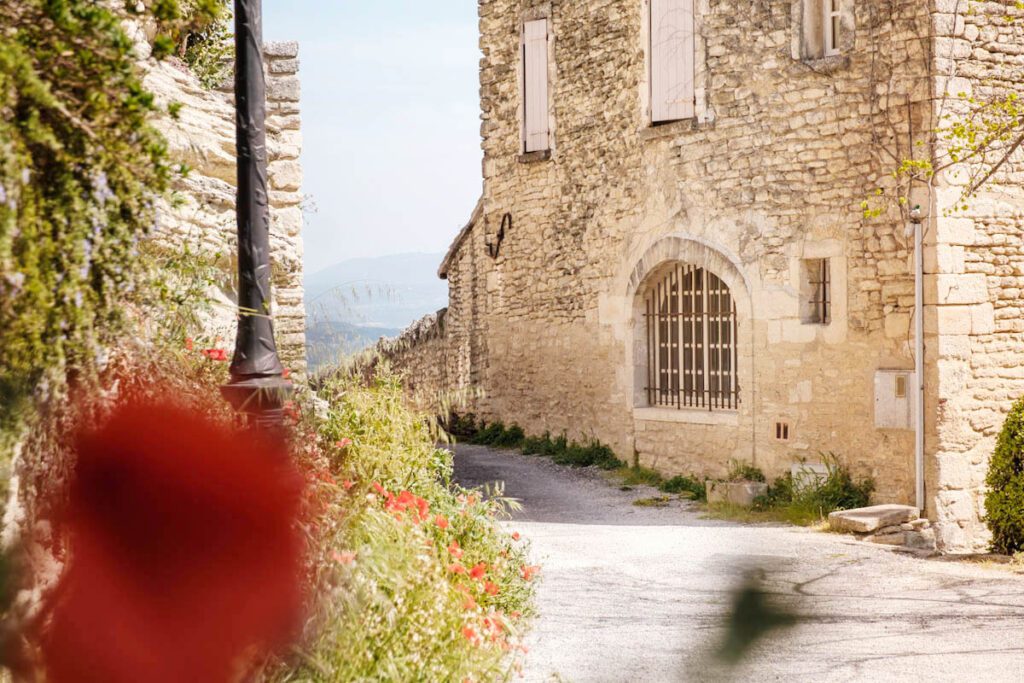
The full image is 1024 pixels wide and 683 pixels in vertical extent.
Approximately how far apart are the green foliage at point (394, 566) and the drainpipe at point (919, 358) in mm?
4271

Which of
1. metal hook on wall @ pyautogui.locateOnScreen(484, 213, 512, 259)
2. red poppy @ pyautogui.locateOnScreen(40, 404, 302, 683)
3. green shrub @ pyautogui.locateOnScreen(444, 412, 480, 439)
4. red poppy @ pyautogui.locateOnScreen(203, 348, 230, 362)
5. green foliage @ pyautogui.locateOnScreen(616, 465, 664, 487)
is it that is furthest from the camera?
green shrub @ pyautogui.locateOnScreen(444, 412, 480, 439)

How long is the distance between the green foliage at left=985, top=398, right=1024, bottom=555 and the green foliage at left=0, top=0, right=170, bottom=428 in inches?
301

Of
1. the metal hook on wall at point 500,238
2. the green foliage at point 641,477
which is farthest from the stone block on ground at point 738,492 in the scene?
the metal hook on wall at point 500,238

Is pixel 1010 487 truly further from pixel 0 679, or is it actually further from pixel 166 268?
pixel 0 679

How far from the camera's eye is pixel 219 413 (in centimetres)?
367

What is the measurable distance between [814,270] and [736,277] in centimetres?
83

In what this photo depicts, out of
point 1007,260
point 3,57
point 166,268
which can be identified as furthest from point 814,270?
point 3,57

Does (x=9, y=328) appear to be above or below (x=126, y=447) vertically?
above

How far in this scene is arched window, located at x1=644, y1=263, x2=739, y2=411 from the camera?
37.0ft

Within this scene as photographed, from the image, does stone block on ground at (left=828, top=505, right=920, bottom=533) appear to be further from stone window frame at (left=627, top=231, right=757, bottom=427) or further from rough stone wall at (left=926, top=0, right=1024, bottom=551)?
stone window frame at (left=627, top=231, right=757, bottom=427)

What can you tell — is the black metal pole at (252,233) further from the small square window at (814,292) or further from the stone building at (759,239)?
the small square window at (814,292)

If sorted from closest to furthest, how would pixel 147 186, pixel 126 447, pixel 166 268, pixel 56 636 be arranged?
pixel 56 636
pixel 126 447
pixel 147 186
pixel 166 268

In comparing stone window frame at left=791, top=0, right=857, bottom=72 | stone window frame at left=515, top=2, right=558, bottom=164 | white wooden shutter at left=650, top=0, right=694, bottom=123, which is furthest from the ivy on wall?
stone window frame at left=515, top=2, right=558, bottom=164

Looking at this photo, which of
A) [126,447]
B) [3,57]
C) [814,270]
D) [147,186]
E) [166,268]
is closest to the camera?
[3,57]
